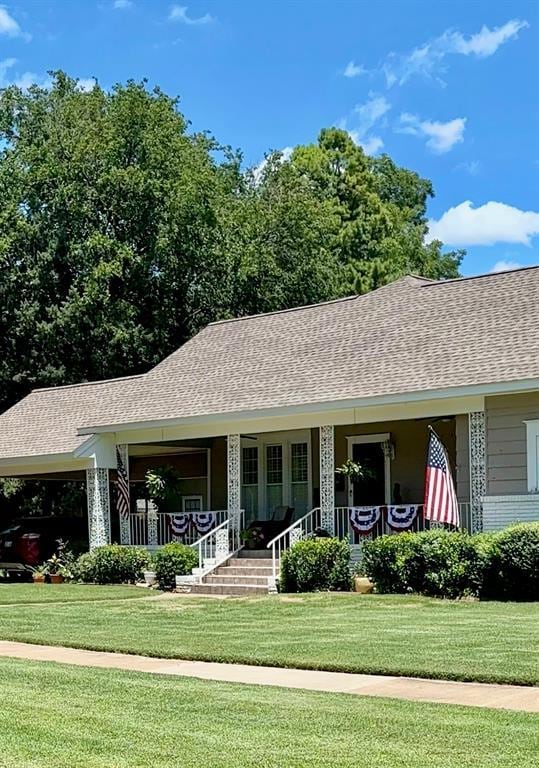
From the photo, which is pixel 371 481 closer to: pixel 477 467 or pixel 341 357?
pixel 341 357

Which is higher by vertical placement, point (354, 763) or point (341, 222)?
point (341, 222)

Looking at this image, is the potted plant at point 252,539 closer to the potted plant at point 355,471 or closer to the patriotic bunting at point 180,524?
the patriotic bunting at point 180,524

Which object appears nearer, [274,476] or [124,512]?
[124,512]

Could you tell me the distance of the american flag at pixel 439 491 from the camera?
17797 mm

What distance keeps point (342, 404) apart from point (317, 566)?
3017 mm

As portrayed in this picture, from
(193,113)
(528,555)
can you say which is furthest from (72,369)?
(528,555)

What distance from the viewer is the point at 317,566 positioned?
62.1ft

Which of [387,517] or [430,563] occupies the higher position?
[387,517]

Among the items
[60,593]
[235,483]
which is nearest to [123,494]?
[235,483]

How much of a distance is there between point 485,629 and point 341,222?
4180 cm

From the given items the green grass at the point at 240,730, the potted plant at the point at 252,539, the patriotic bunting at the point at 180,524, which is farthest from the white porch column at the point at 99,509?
the green grass at the point at 240,730

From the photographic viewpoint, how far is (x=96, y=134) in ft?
120

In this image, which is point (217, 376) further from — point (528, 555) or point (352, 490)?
point (528, 555)

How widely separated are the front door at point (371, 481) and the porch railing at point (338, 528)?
110 centimetres
